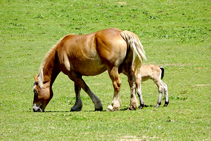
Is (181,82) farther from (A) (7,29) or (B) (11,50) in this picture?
(A) (7,29)

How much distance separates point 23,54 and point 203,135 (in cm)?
1730

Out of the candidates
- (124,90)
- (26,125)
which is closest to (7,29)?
(124,90)

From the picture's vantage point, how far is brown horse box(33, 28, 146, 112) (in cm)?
1002

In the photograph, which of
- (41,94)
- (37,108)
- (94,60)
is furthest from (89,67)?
(37,108)

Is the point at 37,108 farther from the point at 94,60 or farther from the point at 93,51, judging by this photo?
the point at 93,51

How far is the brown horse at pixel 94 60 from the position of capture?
10016 millimetres

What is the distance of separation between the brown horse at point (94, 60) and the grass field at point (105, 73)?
0.59m

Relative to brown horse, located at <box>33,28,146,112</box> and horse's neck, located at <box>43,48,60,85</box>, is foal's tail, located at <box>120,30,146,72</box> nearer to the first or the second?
brown horse, located at <box>33,28,146,112</box>

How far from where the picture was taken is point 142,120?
873 centimetres

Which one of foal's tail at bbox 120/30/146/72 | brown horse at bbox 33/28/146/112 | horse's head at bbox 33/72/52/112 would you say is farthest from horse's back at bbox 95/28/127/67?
horse's head at bbox 33/72/52/112

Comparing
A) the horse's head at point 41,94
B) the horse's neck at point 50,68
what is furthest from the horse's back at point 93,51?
the horse's head at point 41,94

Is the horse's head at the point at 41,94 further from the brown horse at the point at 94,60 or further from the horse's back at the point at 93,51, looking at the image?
the horse's back at the point at 93,51

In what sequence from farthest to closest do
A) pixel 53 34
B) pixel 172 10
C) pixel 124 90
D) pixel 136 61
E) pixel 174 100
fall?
pixel 172 10 → pixel 53 34 → pixel 124 90 → pixel 174 100 → pixel 136 61

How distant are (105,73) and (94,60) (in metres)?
8.71
